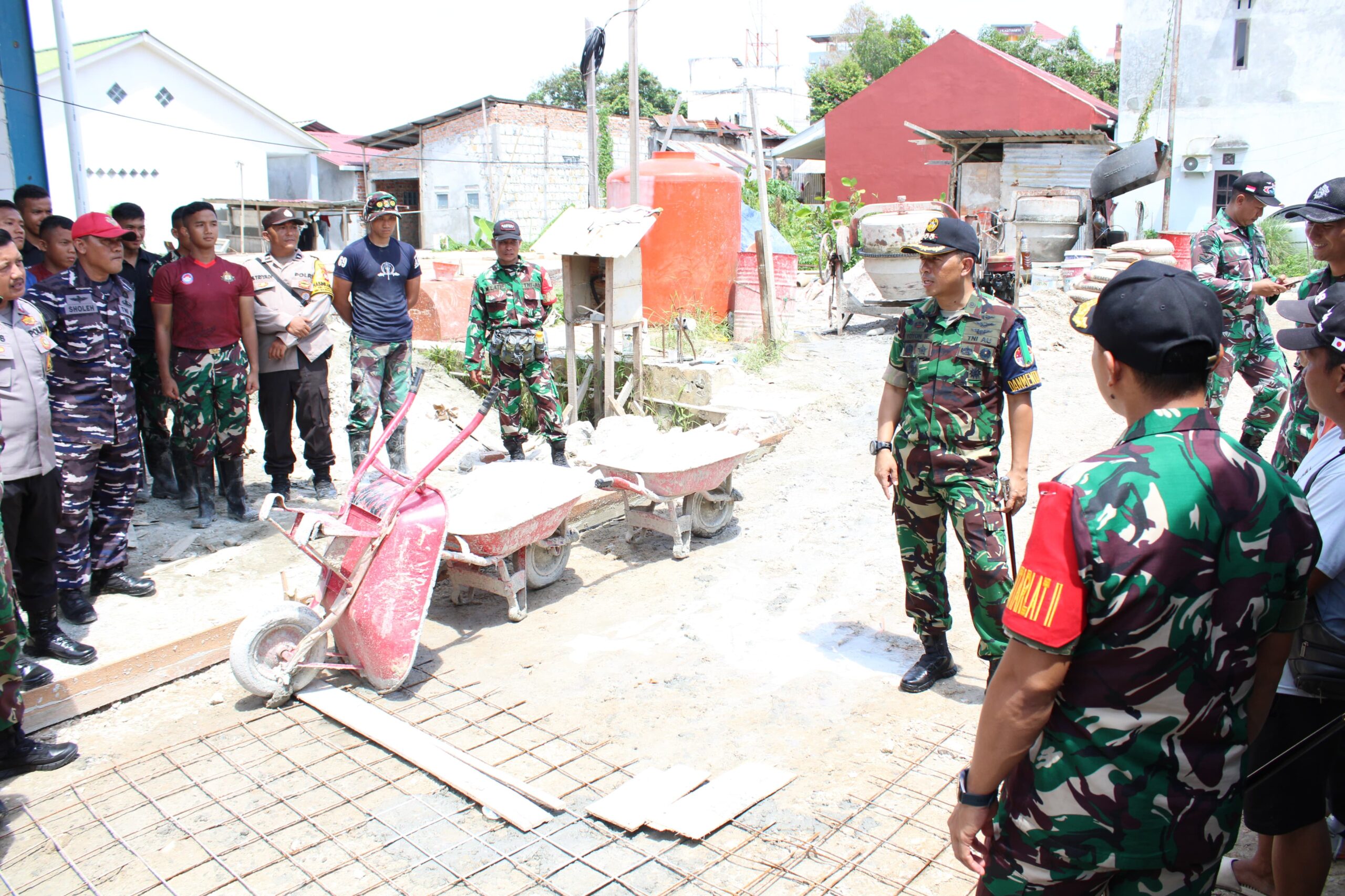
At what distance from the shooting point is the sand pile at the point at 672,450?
543 centimetres

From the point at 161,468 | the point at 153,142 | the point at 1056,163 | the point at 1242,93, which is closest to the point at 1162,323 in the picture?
the point at 161,468

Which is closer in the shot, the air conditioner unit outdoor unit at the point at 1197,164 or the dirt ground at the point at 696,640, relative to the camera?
the dirt ground at the point at 696,640

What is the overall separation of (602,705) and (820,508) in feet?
9.55

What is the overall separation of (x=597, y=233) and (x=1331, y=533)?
20.0 feet

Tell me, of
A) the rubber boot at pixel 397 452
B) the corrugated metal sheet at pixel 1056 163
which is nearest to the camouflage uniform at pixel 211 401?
the rubber boot at pixel 397 452

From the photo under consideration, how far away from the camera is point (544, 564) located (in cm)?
516

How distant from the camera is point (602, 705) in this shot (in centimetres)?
394

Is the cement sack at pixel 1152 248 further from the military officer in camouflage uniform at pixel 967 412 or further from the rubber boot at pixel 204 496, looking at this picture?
the rubber boot at pixel 204 496

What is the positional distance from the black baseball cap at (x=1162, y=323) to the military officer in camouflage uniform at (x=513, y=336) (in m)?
5.06

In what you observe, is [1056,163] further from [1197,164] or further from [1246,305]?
[1246,305]

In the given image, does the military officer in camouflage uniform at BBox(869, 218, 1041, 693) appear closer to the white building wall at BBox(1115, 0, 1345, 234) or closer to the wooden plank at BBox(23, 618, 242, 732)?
the wooden plank at BBox(23, 618, 242, 732)

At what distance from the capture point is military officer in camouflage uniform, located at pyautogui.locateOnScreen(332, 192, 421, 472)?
241 inches

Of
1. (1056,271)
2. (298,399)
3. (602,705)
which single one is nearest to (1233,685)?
(602,705)

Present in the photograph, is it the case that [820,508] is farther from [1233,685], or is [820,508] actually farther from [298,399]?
[1233,685]
